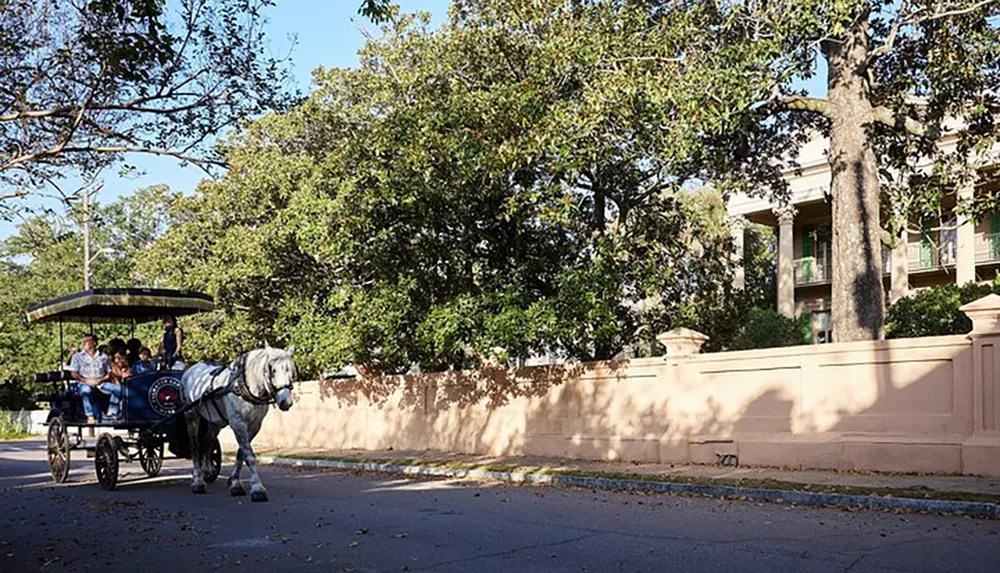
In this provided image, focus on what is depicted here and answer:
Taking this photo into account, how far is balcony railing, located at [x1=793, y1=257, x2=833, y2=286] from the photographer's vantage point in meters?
37.2

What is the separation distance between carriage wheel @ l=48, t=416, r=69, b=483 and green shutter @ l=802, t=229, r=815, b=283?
1122 inches

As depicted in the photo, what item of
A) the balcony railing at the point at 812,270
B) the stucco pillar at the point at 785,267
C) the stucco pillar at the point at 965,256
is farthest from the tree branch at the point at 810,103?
the balcony railing at the point at 812,270

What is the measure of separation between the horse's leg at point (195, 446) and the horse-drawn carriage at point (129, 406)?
0.18 meters

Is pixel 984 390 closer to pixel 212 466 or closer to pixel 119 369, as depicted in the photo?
pixel 212 466

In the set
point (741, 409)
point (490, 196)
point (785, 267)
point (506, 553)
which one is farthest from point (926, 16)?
point (785, 267)

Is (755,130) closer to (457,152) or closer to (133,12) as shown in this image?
(457,152)

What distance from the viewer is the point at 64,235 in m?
14.1

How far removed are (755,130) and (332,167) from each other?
8.85 metres

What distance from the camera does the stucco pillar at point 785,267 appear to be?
35156 millimetres

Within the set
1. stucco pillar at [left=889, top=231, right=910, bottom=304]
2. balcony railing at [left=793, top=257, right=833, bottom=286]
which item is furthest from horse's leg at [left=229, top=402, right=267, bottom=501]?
balcony railing at [left=793, top=257, right=833, bottom=286]

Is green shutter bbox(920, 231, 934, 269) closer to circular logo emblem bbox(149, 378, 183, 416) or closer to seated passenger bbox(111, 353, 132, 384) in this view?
circular logo emblem bbox(149, 378, 183, 416)

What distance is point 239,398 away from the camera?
1280 centimetres

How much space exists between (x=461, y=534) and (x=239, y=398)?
172 inches

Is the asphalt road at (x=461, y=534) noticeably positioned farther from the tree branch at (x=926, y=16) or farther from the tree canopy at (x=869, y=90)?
the tree branch at (x=926, y=16)
